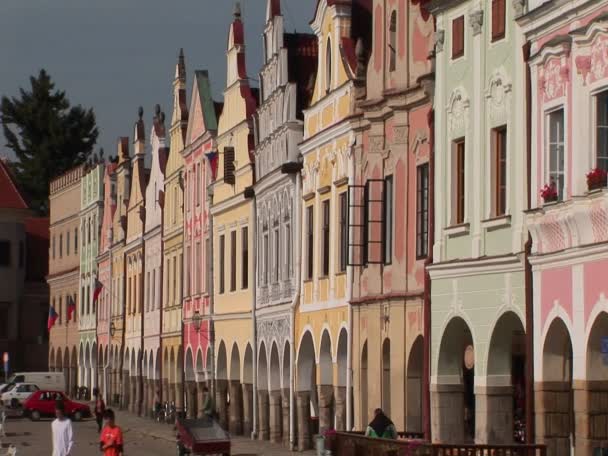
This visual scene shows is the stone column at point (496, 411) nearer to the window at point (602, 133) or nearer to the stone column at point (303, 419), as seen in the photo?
the window at point (602, 133)

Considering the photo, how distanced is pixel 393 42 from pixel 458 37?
607cm

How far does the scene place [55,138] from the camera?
131 metres

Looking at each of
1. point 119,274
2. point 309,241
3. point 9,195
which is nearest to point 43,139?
point 9,195

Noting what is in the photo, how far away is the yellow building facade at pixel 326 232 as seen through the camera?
4562cm

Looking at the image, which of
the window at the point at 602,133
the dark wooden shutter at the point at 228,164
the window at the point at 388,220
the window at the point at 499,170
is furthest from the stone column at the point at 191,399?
the window at the point at 602,133

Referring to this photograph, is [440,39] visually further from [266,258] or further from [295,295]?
[266,258]

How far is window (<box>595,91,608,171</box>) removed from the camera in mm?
27828

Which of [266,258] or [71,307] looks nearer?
[266,258]

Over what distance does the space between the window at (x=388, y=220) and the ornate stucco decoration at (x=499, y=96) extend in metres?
8.77

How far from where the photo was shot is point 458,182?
34812mm

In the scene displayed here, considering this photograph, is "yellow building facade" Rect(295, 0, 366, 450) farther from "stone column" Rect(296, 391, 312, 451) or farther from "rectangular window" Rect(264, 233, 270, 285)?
"rectangular window" Rect(264, 233, 270, 285)

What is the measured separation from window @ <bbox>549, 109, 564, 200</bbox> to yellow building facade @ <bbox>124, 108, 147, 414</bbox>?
2188 inches

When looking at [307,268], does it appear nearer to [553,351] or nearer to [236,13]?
[236,13]

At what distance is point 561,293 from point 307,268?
22.1 metres
